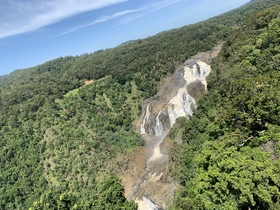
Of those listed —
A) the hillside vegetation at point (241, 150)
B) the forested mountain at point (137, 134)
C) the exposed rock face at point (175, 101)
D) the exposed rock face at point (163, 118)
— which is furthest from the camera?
the exposed rock face at point (175, 101)

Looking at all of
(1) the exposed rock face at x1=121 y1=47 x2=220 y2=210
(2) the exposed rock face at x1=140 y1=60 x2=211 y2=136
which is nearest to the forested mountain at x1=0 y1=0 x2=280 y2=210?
(1) the exposed rock face at x1=121 y1=47 x2=220 y2=210

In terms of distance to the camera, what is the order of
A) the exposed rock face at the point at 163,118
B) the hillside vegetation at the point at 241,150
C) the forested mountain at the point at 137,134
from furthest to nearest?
the exposed rock face at the point at 163,118 < the forested mountain at the point at 137,134 < the hillside vegetation at the point at 241,150

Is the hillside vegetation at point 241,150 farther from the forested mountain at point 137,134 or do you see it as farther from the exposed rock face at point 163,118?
the exposed rock face at point 163,118

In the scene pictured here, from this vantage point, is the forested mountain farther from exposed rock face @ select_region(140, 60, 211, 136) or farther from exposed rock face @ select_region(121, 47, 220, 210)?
exposed rock face @ select_region(140, 60, 211, 136)

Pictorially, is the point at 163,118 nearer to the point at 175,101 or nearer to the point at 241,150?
the point at 175,101

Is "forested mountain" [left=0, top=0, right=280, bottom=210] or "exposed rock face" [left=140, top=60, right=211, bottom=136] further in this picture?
"exposed rock face" [left=140, top=60, right=211, bottom=136]

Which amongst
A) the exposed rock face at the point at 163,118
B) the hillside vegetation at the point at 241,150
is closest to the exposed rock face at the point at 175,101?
the exposed rock face at the point at 163,118

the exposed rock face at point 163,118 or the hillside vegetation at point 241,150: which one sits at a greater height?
the hillside vegetation at point 241,150
